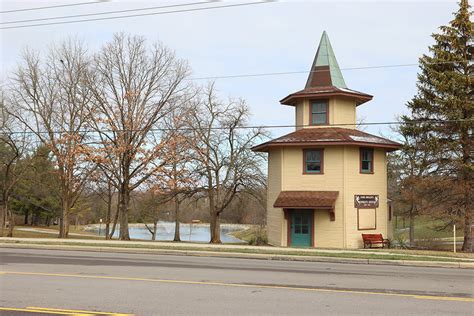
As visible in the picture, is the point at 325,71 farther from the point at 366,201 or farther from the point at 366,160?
the point at 366,201

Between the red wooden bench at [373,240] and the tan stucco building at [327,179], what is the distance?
437 millimetres

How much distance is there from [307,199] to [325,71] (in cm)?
834

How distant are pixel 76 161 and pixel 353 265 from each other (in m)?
20.5

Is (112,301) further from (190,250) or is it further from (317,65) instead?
(317,65)

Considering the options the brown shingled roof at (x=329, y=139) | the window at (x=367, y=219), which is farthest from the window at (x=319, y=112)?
the window at (x=367, y=219)

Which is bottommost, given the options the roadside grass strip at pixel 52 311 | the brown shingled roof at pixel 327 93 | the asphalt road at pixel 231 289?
the roadside grass strip at pixel 52 311

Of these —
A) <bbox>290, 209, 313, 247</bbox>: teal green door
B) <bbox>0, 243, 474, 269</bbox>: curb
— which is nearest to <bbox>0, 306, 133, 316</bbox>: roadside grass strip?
<bbox>0, 243, 474, 269</bbox>: curb

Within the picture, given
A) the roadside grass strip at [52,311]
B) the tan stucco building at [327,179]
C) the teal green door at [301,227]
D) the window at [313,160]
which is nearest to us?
the roadside grass strip at [52,311]

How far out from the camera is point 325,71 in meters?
27.2

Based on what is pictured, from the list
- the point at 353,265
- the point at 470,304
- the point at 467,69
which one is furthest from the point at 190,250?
the point at 467,69

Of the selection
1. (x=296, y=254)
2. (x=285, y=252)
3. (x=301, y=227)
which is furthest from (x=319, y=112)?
(x=296, y=254)

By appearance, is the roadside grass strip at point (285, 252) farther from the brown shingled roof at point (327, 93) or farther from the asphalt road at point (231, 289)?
the brown shingled roof at point (327, 93)

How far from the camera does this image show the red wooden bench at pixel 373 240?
23.4 metres

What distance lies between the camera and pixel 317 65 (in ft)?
90.8
